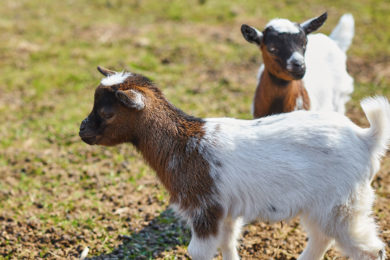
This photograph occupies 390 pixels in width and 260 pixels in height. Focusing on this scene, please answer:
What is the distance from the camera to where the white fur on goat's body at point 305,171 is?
11.5 feet

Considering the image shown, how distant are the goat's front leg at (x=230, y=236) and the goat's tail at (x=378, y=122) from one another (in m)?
1.31

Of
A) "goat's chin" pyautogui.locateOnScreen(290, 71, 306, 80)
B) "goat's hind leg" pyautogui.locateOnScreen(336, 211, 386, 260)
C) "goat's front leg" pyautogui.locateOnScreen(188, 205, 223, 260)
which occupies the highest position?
"goat's chin" pyautogui.locateOnScreen(290, 71, 306, 80)

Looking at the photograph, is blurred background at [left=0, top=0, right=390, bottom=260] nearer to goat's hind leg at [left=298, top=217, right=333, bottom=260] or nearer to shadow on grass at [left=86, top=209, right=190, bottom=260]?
shadow on grass at [left=86, top=209, right=190, bottom=260]

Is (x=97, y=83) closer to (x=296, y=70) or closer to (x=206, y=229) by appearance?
(x=296, y=70)

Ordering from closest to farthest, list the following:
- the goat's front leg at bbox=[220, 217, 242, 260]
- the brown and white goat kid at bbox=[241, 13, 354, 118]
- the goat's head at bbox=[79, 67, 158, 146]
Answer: the goat's head at bbox=[79, 67, 158, 146], the goat's front leg at bbox=[220, 217, 242, 260], the brown and white goat kid at bbox=[241, 13, 354, 118]

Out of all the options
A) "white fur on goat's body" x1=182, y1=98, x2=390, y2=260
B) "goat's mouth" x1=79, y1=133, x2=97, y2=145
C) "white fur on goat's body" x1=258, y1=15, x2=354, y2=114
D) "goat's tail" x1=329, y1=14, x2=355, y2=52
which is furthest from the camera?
"goat's tail" x1=329, y1=14, x2=355, y2=52

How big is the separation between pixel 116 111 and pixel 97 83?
499 centimetres

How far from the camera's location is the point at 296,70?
15.2 feet

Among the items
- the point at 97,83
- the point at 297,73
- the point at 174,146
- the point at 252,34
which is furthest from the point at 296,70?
the point at 97,83

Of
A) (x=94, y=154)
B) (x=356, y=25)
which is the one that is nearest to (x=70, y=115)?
(x=94, y=154)

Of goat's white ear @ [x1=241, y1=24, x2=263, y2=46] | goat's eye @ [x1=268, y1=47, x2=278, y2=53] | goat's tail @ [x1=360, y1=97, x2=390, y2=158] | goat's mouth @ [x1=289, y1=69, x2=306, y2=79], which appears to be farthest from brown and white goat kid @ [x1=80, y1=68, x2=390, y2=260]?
goat's white ear @ [x1=241, y1=24, x2=263, y2=46]

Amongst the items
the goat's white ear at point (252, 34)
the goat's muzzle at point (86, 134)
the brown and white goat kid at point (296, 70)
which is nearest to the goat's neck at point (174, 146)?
the goat's muzzle at point (86, 134)

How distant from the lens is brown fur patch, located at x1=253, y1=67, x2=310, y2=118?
16.6ft

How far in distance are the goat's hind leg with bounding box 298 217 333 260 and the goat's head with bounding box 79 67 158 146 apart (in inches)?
65.9
